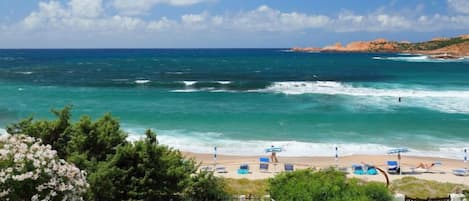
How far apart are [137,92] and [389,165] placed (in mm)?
35144

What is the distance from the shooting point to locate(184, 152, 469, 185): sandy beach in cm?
2319

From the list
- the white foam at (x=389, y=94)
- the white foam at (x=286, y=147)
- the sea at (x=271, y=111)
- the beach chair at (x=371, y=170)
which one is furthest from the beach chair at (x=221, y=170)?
the white foam at (x=389, y=94)

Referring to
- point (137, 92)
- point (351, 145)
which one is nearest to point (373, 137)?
point (351, 145)

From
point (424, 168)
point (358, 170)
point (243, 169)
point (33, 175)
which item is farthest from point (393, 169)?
point (33, 175)

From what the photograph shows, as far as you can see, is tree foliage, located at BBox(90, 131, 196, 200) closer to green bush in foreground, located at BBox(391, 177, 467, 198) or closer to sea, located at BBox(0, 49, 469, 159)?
green bush in foreground, located at BBox(391, 177, 467, 198)

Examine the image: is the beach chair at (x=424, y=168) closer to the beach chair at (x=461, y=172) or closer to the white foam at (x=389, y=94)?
the beach chair at (x=461, y=172)

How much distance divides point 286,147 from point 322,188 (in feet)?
56.2

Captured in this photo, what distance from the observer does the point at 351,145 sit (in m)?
29.3

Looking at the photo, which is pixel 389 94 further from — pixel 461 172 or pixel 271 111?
pixel 461 172

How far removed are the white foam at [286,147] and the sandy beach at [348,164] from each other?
86 centimetres

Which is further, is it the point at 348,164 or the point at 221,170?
the point at 348,164

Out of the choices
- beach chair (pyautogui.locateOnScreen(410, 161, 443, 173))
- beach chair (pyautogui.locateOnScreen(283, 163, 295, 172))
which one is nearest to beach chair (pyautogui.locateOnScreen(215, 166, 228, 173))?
beach chair (pyautogui.locateOnScreen(283, 163, 295, 172))

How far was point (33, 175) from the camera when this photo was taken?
927cm

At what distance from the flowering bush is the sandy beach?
535 inches
